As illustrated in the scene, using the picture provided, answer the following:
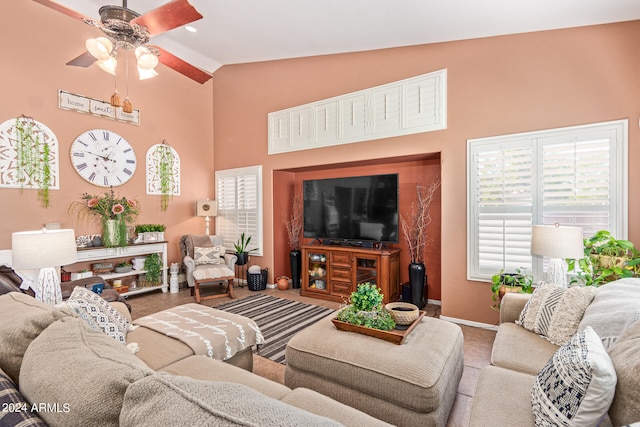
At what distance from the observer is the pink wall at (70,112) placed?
11.9ft

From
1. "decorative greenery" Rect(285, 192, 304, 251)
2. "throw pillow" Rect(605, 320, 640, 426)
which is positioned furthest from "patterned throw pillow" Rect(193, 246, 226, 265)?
"throw pillow" Rect(605, 320, 640, 426)

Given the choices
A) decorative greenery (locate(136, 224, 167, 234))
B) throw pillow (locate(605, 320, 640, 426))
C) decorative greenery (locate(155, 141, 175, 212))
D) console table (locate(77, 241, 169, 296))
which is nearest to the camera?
throw pillow (locate(605, 320, 640, 426))

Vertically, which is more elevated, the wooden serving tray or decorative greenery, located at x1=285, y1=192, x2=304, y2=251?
decorative greenery, located at x1=285, y1=192, x2=304, y2=251

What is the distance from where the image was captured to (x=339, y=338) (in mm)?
1930

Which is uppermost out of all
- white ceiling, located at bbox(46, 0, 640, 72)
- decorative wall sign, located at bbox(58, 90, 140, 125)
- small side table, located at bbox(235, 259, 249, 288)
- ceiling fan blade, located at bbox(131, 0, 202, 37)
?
white ceiling, located at bbox(46, 0, 640, 72)

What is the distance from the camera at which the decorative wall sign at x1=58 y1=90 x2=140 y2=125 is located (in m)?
3.98

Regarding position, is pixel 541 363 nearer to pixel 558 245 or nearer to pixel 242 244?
pixel 558 245

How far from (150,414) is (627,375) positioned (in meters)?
1.42

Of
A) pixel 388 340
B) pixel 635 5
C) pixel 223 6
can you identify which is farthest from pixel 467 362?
pixel 223 6

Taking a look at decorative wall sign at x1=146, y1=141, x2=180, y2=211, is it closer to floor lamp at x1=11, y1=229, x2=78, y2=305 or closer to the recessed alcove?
the recessed alcove

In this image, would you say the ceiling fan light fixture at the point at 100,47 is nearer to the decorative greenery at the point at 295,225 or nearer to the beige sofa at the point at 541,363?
the beige sofa at the point at 541,363

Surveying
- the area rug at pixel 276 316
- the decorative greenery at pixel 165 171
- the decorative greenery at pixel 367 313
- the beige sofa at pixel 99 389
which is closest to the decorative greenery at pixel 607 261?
the decorative greenery at pixel 367 313

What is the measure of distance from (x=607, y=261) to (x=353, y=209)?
2660 mm

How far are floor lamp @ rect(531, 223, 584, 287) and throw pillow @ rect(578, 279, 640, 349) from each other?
0.54 metres
